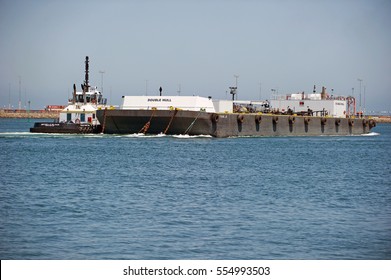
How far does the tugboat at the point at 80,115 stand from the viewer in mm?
83562

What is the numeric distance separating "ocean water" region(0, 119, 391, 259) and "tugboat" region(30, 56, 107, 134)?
2421cm

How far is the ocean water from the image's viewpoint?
77.6 feet

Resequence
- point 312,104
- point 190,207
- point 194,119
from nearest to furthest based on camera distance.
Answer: point 190,207
point 194,119
point 312,104

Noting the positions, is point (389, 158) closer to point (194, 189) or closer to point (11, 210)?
point (194, 189)

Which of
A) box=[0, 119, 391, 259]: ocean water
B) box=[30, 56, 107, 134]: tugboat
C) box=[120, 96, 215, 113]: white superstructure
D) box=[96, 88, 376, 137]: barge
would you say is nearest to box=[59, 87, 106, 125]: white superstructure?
box=[30, 56, 107, 134]: tugboat

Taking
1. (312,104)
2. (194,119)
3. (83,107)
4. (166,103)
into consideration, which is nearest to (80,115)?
(83,107)

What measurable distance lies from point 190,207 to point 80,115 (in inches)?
2272

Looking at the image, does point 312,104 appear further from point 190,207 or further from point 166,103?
point 190,207

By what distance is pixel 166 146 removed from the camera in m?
66.9

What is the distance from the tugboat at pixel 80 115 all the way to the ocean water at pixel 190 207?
24215mm

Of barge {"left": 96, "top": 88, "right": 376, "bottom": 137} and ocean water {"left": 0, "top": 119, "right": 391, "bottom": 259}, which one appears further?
barge {"left": 96, "top": 88, "right": 376, "bottom": 137}

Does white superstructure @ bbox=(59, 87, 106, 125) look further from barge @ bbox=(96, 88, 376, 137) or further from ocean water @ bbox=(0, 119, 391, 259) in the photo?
ocean water @ bbox=(0, 119, 391, 259)

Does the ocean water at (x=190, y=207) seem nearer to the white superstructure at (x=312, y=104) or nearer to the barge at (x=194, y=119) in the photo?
the barge at (x=194, y=119)

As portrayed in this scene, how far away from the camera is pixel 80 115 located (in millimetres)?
87250
